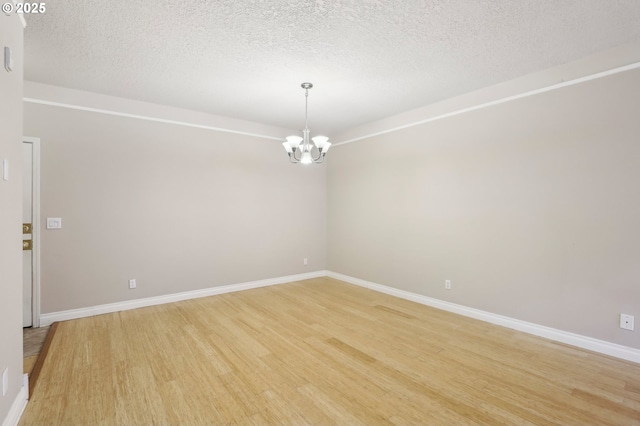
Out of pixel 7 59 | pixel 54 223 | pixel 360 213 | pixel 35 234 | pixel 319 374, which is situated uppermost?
pixel 7 59

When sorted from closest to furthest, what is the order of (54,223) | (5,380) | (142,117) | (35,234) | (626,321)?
(5,380)
(626,321)
(35,234)
(54,223)
(142,117)

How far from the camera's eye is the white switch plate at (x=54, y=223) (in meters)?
3.52

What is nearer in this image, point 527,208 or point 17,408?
point 17,408

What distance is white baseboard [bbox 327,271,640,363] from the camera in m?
2.70

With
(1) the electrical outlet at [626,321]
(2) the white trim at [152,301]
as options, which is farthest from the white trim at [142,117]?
(1) the electrical outlet at [626,321]

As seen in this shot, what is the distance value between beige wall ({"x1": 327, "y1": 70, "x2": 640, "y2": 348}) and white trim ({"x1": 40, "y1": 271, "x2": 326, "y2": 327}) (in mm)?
1982

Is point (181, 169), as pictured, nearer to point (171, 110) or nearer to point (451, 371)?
point (171, 110)

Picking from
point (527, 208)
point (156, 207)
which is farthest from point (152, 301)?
point (527, 208)

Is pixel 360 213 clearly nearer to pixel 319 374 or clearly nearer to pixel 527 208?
pixel 527 208

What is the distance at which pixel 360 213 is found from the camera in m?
5.31

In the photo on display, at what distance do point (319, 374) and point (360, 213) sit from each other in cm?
327

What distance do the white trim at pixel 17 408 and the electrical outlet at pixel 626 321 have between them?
476 centimetres

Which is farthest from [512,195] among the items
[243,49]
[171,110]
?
[171,110]

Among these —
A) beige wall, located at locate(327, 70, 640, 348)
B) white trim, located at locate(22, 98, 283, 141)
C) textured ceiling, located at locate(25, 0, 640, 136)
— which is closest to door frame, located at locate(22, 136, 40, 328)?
white trim, located at locate(22, 98, 283, 141)
